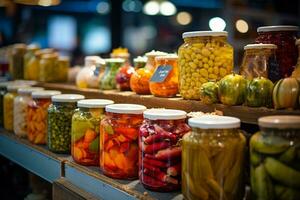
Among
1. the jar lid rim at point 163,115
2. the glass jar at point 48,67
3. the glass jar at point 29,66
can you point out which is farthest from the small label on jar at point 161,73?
the glass jar at point 29,66

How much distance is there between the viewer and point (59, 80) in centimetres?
283

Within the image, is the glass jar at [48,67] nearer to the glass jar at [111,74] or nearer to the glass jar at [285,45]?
the glass jar at [111,74]

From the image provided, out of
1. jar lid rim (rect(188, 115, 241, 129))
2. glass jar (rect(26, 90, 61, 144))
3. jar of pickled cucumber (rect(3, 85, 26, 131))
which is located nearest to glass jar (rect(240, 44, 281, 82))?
jar lid rim (rect(188, 115, 241, 129))

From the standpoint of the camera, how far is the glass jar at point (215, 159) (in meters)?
1.16

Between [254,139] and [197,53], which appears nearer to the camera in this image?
[254,139]

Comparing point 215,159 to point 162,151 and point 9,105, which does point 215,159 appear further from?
point 9,105

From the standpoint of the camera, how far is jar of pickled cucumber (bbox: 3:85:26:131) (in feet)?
8.18

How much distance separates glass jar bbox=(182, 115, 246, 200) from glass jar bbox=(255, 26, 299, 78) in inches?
14.0

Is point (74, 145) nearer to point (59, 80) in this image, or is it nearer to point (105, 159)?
point (105, 159)

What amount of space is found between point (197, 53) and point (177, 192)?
51 centimetres

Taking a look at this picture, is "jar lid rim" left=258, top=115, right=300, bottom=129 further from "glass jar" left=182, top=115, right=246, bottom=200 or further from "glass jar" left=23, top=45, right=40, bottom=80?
"glass jar" left=23, top=45, right=40, bottom=80

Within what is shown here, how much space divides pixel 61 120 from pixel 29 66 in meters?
1.18

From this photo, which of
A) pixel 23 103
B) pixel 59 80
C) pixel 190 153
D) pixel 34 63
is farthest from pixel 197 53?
pixel 34 63

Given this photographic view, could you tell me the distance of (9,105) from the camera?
2514mm
